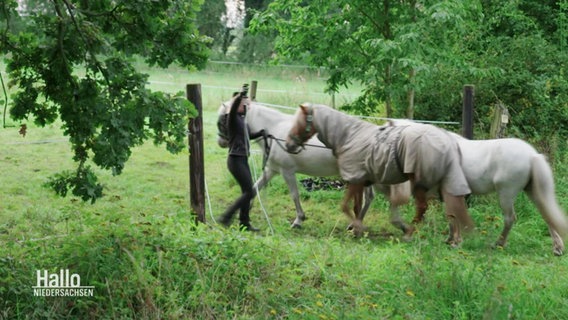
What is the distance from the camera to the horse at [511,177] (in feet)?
23.0

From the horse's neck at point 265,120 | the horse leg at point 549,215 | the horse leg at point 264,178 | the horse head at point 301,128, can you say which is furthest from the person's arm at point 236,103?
the horse leg at point 549,215

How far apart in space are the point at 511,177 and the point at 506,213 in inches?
17.6

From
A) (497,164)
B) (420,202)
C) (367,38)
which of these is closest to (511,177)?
(497,164)

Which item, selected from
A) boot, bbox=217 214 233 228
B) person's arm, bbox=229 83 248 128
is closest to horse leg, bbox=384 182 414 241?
boot, bbox=217 214 233 228

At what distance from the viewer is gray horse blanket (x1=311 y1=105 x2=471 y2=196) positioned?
6.94 meters

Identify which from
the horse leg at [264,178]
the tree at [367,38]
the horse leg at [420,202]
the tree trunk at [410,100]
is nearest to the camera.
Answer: the horse leg at [420,202]

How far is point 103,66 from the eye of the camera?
15.9 ft

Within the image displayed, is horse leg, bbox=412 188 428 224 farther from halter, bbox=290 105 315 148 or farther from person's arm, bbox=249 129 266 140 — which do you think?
person's arm, bbox=249 129 266 140

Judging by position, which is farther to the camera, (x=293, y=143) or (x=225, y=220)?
(x=293, y=143)

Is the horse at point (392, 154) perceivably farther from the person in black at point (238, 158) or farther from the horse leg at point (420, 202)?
the person in black at point (238, 158)

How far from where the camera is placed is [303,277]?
→ 5270 millimetres

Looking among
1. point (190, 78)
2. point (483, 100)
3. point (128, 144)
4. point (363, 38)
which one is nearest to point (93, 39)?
point (128, 144)

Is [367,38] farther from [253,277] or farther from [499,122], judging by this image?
[253,277]

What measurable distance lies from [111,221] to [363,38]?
566 centimetres
